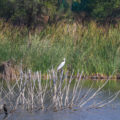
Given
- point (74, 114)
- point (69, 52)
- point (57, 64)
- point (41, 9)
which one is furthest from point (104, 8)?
point (74, 114)

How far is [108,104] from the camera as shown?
11109mm

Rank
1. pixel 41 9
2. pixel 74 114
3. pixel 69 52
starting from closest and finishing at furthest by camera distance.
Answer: pixel 74 114 → pixel 69 52 → pixel 41 9

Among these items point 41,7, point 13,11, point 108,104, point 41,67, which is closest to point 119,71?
point 41,67

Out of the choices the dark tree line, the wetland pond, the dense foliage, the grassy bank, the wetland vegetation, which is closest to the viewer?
the wetland pond

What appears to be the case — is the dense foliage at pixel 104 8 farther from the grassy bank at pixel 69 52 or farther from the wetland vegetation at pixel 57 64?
the grassy bank at pixel 69 52

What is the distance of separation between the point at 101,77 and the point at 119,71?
32.6 inches

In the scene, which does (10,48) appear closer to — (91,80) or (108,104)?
(91,80)

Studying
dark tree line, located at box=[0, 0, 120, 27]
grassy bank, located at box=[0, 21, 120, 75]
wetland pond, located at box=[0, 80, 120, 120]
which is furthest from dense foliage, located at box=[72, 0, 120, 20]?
wetland pond, located at box=[0, 80, 120, 120]

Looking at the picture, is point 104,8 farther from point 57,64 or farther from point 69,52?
point 57,64

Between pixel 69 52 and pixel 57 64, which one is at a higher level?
pixel 69 52

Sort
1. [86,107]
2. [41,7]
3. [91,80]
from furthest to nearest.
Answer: [41,7]
[91,80]
[86,107]

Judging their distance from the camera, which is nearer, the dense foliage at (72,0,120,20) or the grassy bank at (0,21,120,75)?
the grassy bank at (0,21,120,75)

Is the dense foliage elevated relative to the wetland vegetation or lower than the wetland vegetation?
elevated

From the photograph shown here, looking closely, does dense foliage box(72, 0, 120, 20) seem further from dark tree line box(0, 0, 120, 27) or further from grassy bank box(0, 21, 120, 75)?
grassy bank box(0, 21, 120, 75)
